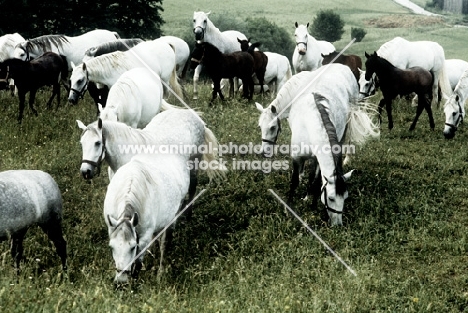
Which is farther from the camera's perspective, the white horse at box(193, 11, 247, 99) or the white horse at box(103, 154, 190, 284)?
the white horse at box(193, 11, 247, 99)

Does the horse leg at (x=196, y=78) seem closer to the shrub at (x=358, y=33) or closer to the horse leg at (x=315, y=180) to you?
the horse leg at (x=315, y=180)

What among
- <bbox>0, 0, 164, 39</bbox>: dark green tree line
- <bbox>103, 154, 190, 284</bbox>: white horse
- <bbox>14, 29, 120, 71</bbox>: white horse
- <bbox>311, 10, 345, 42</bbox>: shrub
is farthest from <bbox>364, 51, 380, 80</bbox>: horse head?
<bbox>311, 10, 345, 42</bbox>: shrub

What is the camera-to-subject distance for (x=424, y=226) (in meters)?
7.75

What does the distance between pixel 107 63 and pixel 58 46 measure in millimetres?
5343

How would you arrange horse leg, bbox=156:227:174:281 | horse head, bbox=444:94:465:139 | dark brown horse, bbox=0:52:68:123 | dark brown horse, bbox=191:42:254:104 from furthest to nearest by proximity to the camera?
1. dark brown horse, bbox=191:42:254:104
2. dark brown horse, bbox=0:52:68:123
3. horse head, bbox=444:94:465:139
4. horse leg, bbox=156:227:174:281

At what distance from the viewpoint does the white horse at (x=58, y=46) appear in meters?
14.9

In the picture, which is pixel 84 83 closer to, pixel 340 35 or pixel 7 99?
pixel 7 99

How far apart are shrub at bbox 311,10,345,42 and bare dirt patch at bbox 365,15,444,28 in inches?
252

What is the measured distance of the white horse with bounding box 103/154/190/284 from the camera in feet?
17.3

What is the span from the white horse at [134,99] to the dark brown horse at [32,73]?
12.0ft

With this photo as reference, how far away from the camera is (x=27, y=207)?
19.9 feet

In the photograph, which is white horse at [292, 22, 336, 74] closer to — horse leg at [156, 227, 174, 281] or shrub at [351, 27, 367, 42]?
horse leg at [156, 227, 174, 281]

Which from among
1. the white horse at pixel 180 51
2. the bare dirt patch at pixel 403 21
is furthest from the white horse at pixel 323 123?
the bare dirt patch at pixel 403 21

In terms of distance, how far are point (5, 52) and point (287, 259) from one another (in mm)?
12196
